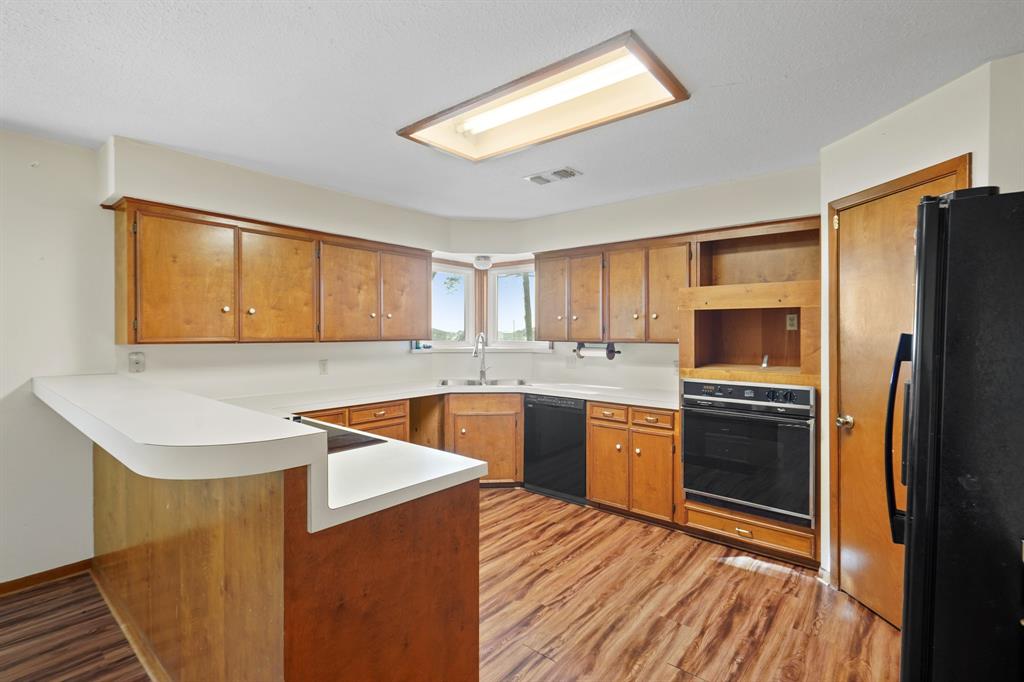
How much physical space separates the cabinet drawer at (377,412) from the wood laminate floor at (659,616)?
113 cm

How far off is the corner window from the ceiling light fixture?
85.1 inches

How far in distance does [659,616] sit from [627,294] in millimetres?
2270

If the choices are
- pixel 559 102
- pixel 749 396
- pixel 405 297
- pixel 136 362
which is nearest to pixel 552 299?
pixel 405 297

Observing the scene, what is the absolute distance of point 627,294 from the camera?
386 cm

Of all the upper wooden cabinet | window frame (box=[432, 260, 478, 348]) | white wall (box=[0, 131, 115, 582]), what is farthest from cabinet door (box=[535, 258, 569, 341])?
white wall (box=[0, 131, 115, 582])

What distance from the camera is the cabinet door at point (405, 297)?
3990 millimetres

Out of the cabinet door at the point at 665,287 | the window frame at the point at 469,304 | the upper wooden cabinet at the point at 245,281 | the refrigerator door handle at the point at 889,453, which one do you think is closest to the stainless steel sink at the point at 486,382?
the window frame at the point at 469,304

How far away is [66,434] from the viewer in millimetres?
2785

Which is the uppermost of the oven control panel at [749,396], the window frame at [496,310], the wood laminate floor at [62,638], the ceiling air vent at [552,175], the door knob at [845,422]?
the ceiling air vent at [552,175]

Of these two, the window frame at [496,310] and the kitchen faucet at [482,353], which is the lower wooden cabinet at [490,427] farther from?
the window frame at [496,310]

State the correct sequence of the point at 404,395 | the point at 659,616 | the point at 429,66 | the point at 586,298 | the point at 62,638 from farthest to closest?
the point at 586,298
the point at 404,395
the point at 659,616
the point at 62,638
the point at 429,66

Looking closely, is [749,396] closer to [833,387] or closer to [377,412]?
[833,387]

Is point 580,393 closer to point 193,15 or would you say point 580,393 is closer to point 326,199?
point 326,199

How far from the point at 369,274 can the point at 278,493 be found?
2.90 metres
